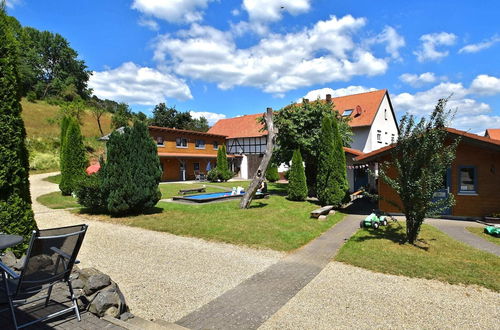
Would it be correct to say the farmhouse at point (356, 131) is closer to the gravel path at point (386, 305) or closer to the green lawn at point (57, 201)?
the green lawn at point (57, 201)

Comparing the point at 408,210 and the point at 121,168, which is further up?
the point at 121,168

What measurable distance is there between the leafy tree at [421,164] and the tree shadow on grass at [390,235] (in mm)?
337

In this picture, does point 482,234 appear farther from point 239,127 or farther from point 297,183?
point 239,127

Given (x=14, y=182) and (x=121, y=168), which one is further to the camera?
(x=121, y=168)

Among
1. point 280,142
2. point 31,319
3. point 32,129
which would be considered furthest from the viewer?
point 32,129

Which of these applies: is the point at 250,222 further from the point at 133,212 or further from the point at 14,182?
A: the point at 14,182

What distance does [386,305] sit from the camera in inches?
183

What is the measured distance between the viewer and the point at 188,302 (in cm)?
479

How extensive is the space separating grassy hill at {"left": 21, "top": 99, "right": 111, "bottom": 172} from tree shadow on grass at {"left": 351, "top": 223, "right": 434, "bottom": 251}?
33467 millimetres

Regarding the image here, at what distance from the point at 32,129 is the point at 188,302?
148ft

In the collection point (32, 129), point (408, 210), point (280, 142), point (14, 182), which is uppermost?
point (32, 129)

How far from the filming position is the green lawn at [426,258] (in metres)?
5.88

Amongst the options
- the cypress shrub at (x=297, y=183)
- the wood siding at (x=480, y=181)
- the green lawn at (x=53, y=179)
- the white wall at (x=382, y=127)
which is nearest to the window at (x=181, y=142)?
the green lawn at (x=53, y=179)

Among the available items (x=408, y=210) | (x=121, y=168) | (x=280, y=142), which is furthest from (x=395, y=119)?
(x=121, y=168)
